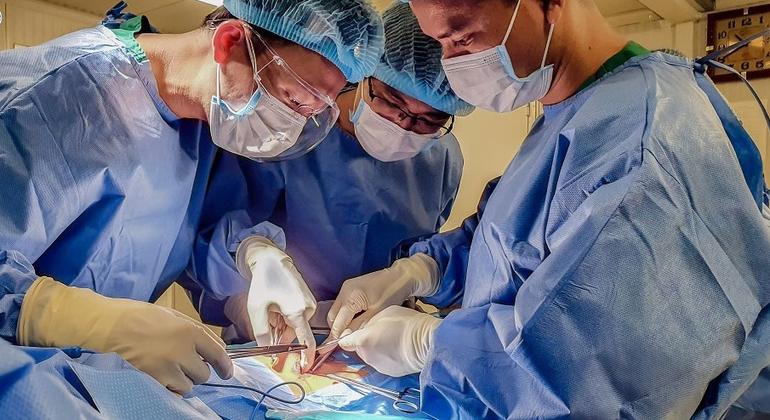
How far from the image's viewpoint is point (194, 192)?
1.72 m

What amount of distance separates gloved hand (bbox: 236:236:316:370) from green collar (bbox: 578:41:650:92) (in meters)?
0.90

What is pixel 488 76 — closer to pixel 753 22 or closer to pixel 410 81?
pixel 410 81

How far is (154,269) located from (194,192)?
9.8 inches

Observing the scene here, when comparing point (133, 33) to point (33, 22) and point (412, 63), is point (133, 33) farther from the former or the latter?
point (33, 22)

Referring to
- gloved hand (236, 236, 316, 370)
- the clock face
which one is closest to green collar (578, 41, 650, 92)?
gloved hand (236, 236, 316, 370)

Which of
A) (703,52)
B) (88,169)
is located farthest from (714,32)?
(88,169)

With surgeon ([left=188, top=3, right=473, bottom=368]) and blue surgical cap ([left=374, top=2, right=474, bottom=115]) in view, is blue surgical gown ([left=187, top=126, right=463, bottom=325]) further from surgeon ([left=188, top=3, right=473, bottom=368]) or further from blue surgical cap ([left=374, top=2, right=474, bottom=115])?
blue surgical cap ([left=374, top=2, right=474, bottom=115])

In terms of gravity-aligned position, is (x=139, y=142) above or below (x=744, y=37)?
above

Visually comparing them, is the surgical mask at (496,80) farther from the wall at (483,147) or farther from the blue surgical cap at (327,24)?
the wall at (483,147)

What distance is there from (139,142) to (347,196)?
0.72m

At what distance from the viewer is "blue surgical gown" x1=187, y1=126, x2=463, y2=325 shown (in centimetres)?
189

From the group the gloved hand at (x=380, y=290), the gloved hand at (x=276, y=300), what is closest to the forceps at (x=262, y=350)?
the gloved hand at (x=276, y=300)

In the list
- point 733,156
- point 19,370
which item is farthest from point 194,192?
point 733,156

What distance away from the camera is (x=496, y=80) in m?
1.39
